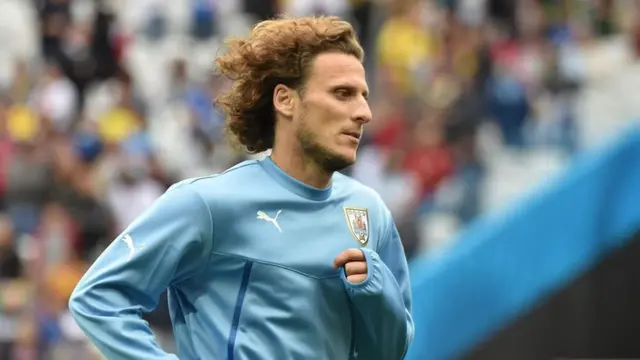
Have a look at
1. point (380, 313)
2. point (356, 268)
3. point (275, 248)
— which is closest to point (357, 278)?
point (356, 268)

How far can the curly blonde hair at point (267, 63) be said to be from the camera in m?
4.19

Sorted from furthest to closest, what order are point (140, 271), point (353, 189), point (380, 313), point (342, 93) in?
point (353, 189)
point (342, 93)
point (380, 313)
point (140, 271)

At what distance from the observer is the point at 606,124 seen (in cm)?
1330

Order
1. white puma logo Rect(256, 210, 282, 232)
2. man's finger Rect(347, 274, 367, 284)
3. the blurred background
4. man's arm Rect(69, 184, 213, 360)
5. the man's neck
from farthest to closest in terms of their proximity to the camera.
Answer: the blurred background → the man's neck → white puma logo Rect(256, 210, 282, 232) → man's finger Rect(347, 274, 367, 284) → man's arm Rect(69, 184, 213, 360)

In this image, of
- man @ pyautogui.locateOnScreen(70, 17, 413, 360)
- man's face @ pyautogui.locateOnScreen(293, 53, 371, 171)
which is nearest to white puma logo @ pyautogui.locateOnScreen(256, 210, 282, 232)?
man @ pyautogui.locateOnScreen(70, 17, 413, 360)

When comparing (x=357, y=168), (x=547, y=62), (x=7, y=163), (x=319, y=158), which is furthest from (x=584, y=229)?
(x=319, y=158)

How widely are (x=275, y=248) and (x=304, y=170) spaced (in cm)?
27

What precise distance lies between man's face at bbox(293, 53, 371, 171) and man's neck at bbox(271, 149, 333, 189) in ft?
0.09

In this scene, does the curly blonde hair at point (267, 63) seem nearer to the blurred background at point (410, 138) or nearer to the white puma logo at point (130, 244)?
the white puma logo at point (130, 244)

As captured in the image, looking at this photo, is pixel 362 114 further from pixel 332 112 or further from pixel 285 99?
pixel 285 99

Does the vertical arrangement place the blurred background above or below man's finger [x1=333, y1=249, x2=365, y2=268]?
below

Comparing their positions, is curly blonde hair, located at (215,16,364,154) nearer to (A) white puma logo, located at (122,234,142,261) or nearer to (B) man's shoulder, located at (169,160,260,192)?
(B) man's shoulder, located at (169,160,260,192)

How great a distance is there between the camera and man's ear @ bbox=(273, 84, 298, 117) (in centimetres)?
421

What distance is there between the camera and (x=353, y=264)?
4.01 meters
